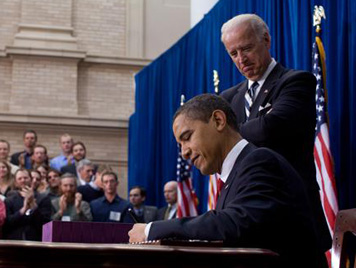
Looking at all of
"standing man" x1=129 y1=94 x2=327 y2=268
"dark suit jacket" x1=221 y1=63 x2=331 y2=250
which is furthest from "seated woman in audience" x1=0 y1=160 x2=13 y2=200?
"standing man" x1=129 y1=94 x2=327 y2=268

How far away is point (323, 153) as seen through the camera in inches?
223

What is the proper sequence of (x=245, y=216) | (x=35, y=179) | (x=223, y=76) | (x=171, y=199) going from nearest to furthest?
1. (x=245, y=216)
2. (x=223, y=76)
3. (x=35, y=179)
4. (x=171, y=199)

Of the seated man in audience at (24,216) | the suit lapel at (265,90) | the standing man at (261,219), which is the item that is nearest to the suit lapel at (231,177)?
the standing man at (261,219)

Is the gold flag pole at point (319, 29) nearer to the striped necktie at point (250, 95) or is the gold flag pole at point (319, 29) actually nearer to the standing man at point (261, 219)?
the striped necktie at point (250, 95)

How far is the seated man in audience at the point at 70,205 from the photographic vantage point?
29.2 ft

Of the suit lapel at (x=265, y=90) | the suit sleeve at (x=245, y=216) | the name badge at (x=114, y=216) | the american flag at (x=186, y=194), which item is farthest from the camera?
the name badge at (x=114, y=216)

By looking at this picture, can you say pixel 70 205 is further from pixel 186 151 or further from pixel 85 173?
pixel 186 151

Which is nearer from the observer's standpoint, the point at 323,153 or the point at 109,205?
the point at 323,153

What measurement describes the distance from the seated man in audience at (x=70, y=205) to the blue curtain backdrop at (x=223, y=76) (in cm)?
145

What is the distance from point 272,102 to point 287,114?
21 centimetres

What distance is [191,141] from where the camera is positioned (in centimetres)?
264

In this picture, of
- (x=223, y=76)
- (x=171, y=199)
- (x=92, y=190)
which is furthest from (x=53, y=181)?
(x=223, y=76)

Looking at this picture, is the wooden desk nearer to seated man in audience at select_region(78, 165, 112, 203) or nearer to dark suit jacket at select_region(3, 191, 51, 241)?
dark suit jacket at select_region(3, 191, 51, 241)

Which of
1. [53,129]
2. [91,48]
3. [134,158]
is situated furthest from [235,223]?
[91,48]
